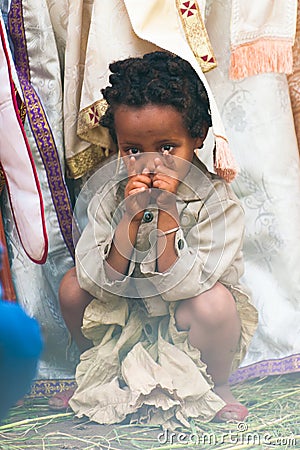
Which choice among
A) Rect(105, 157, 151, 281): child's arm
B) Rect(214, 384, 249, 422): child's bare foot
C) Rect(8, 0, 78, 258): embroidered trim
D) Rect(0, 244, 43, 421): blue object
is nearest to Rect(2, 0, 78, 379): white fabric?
Rect(8, 0, 78, 258): embroidered trim

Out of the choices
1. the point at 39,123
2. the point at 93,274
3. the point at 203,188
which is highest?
the point at 39,123

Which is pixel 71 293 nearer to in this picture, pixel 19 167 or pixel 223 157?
pixel 19 167

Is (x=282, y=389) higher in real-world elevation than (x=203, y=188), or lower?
lower

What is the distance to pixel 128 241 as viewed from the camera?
5.60ft

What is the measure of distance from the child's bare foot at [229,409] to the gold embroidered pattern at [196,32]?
690 mm

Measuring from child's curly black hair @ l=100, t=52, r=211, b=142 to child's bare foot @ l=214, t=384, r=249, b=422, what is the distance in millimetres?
542

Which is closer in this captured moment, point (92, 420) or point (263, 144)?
point (92, 420)

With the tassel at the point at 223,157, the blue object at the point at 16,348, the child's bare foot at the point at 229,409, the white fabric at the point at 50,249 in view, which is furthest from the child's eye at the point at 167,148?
the blue object at the point at 16,348

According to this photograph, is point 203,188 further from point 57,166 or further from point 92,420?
point 92,420

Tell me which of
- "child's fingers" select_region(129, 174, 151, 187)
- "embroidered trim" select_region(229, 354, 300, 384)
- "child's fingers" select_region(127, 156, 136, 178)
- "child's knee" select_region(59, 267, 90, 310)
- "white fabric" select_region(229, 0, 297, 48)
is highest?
"white fabric" select_region(229, 0, 297, 48)

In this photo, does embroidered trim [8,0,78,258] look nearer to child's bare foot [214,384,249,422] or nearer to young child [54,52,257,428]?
young child [54,52,257,428]

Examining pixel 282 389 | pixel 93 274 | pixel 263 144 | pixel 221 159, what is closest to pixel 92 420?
pixel 93 274

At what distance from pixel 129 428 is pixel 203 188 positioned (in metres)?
0.51

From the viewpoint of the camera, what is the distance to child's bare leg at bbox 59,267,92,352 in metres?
1.81
